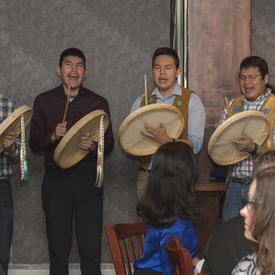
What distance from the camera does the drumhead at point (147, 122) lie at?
349cm

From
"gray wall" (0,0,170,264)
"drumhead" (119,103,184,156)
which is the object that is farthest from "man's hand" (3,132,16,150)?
"gray wall" (0,0,170,264)

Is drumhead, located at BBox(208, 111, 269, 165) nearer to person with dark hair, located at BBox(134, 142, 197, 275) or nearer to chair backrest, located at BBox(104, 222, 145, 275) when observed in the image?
person with dark hair, located at BBox(134, 142, 197, 275)

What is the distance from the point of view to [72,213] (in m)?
3.94

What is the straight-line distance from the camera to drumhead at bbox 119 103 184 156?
349 centimetres

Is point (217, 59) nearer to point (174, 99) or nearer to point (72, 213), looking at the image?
point (174, 99)

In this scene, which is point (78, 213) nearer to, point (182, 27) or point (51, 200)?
point (51, 200)

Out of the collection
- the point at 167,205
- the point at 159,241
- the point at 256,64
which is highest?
the point at 256,64

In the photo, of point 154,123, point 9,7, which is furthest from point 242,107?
point 9,7

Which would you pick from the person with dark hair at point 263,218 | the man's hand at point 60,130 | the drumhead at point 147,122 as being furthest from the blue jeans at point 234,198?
the person with dark hair at point 263,218

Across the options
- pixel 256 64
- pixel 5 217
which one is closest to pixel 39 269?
pixel 5 217

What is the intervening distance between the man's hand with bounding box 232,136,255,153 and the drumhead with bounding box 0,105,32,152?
1.06 meters

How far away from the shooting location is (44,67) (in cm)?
455

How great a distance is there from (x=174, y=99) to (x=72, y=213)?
859 millimetres

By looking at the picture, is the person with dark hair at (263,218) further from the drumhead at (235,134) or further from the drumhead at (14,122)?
the drumhead at (14,122)
